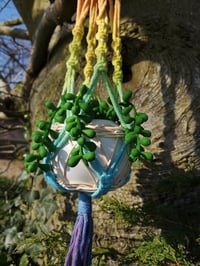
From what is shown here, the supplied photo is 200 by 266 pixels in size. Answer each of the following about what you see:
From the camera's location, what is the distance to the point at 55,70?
1.27 meters

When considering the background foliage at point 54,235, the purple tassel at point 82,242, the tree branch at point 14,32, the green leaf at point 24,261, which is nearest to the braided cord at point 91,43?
the purple tassel at point 82,242

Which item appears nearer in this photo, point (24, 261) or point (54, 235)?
point (54, 235)

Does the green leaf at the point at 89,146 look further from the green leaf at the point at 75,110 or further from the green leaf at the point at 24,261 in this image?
the green leaf at the point at 24,261

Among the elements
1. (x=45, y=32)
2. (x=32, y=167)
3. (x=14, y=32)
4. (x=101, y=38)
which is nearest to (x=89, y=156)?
(x=32, y=167)

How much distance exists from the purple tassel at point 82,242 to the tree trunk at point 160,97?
28 cm

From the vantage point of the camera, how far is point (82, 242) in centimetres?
68

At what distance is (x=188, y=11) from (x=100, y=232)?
74 centimetres

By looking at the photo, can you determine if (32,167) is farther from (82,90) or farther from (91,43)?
(91,43)

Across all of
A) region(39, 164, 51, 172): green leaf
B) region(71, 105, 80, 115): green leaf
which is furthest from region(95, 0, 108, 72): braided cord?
region(39, 164, 51, 172): green leaf

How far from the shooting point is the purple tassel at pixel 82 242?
67 centimetres

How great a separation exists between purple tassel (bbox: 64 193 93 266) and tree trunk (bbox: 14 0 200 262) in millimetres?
284

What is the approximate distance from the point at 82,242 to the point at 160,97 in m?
0.49

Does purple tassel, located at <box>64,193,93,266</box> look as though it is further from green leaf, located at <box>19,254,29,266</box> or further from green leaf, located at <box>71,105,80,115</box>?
green leaf, located at <box>19,254,29,266</box>

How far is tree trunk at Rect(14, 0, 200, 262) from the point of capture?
3.21 feet
